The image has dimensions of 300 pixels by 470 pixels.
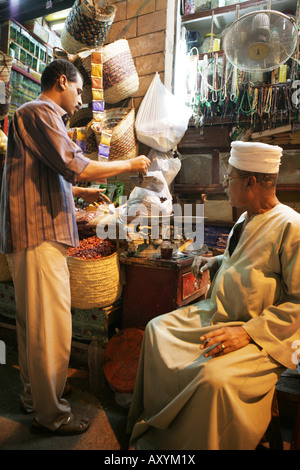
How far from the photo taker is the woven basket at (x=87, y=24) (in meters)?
3.05

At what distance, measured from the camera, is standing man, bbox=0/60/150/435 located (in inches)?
70.0

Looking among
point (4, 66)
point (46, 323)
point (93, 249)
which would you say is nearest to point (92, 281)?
point (93, 249)

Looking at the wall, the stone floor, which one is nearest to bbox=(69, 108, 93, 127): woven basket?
the wall

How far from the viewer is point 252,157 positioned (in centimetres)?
175

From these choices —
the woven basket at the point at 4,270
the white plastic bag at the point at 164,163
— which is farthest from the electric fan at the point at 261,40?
the woven basket at the point at 4,270

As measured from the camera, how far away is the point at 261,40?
3.33 meters

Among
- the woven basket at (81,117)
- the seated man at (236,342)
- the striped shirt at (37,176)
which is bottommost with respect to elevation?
the seated man at (236,342)

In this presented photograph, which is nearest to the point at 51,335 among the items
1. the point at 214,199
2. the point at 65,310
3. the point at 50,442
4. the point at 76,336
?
the point at 65,310

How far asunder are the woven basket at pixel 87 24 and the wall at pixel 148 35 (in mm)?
589

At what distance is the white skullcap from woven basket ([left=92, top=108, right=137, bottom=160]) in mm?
1822

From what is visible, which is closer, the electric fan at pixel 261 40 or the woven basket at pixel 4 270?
the woven basket at pixel 4 270

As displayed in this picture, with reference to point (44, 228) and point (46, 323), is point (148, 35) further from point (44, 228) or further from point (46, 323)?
point (46, 323)

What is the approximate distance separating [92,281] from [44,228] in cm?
72

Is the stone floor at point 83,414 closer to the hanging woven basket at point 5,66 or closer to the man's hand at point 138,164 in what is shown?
the man's hand at point 138,164
